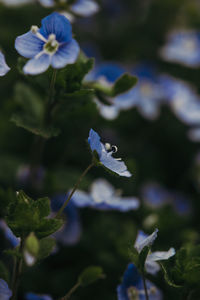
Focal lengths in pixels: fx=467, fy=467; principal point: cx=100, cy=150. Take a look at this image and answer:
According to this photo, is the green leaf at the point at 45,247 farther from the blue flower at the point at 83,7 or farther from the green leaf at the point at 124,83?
the blue flower at the point at 83,7

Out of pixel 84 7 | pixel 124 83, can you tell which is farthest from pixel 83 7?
pixel 124 83

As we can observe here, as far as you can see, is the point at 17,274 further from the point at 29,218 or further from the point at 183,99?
the point at 183,99

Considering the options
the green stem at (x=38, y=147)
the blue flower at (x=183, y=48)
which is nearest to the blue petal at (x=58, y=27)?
the green stem at (x=38, y=147)

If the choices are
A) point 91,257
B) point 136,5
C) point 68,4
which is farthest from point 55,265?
point 136,5

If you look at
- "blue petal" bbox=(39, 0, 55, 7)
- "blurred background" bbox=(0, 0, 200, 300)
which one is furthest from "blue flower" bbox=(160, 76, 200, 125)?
"blue petal" bbox=(39, 0, 55, 7)

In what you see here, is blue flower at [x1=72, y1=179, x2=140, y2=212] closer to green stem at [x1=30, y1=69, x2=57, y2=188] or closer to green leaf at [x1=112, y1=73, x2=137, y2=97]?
green stem at [x1=30, y1=69, x2=57, y2=188]

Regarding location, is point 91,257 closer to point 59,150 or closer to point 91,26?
point 59,150
